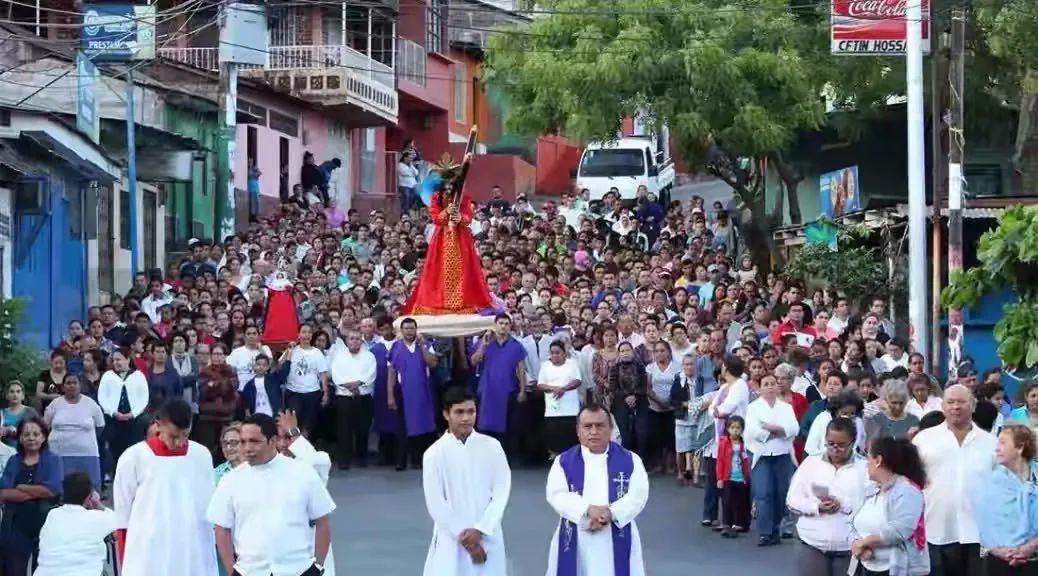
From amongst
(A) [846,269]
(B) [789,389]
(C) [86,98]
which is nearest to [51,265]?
(C) [86,98]

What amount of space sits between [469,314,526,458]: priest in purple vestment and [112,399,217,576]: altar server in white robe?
1034cm

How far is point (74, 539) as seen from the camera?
13.2 meters

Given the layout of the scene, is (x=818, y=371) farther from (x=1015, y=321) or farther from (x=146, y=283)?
(x=146, y=283)

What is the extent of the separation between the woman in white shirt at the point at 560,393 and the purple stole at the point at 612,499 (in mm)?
9775

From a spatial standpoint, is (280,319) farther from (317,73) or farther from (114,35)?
(317,73)

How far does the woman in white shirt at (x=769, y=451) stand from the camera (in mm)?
17844

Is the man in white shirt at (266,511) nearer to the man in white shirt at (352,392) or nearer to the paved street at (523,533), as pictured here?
the paved street at (523,533)

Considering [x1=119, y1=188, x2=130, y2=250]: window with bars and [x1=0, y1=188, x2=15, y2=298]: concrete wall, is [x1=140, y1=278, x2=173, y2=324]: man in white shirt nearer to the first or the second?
[x1=0, y1=188, x2=15, y2=298]: concrete wall

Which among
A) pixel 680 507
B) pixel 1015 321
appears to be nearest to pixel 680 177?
pixel 680 507

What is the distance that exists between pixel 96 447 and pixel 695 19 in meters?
16.1

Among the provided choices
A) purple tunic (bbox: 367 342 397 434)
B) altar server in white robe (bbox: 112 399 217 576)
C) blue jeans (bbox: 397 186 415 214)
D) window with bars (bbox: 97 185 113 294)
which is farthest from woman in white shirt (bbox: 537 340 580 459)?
blue jeans (bbox: 397 186 415 214)

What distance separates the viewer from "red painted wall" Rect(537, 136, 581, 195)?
57525mm

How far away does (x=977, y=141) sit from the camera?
122 ft

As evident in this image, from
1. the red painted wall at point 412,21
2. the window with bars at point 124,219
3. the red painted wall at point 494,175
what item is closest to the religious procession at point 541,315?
the window with bars at point 124,219
